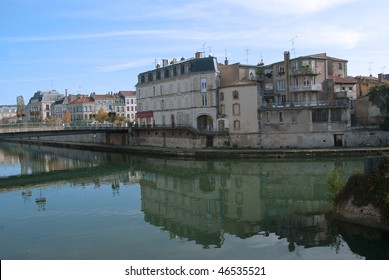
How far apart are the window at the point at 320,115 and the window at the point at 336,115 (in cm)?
66

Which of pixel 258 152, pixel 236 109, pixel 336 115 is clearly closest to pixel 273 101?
pixel 236 109

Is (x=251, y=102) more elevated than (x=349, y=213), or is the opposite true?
(x=251, y=102)

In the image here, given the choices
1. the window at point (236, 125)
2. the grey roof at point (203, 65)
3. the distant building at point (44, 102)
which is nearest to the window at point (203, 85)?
the grey roof at point (203, 65)

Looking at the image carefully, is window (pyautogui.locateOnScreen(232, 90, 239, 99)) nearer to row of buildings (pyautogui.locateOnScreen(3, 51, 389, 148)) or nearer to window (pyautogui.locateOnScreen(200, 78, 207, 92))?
row of buildings (pyautogui.locateOnScreen(3, 51, 389, 148))

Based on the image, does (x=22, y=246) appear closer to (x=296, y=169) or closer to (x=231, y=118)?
(x=296, y=169)

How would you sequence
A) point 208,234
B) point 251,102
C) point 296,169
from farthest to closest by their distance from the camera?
point 251,102 → point 296,169 → point 208,234

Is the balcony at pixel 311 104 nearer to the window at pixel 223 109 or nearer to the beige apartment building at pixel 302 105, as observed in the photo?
the beige apartment building at pixel 302 105

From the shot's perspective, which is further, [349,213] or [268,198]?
[268,198]

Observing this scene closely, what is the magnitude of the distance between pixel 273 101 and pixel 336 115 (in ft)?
23.7

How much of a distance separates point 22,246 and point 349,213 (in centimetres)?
1330

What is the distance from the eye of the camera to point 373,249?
14.7 meters

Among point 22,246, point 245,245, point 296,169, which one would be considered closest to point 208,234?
point 245,245

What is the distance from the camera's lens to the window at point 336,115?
144 ft

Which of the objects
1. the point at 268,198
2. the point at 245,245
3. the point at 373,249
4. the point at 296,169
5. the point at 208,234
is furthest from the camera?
the point at 296,169
